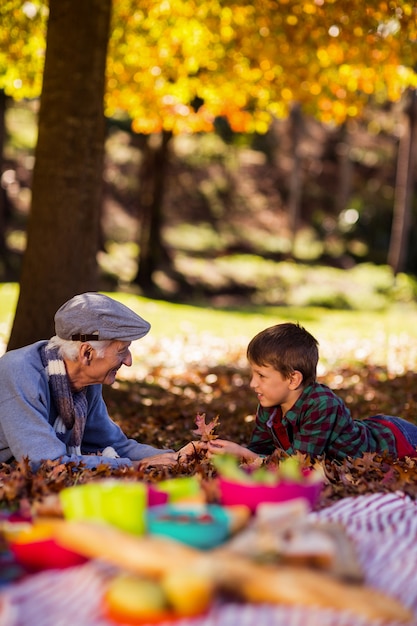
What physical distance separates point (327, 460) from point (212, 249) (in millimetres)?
26400

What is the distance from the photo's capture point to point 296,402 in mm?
4969

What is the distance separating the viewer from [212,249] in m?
31.1

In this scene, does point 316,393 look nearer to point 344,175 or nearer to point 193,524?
point 193,524

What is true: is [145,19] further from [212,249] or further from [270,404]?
[212,249]

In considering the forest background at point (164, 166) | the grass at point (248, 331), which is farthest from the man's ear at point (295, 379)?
the grass at point (248, 331)

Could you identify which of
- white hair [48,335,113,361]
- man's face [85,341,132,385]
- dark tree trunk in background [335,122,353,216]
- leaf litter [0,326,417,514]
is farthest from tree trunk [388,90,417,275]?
white hair [48,335,113,361]

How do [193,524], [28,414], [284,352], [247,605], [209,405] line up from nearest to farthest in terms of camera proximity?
1. [247,605]
2. [193,524]
3. [28,414]
4. [284,352]
5. [209,405]

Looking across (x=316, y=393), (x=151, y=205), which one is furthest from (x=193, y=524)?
(x=151, y=205)

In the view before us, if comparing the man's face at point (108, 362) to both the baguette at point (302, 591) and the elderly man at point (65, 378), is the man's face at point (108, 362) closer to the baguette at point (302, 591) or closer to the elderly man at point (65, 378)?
the elderly man at point (65, 378)

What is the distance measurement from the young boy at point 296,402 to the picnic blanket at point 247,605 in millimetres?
1551

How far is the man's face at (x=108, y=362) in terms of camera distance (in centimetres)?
466

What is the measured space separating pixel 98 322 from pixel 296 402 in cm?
126

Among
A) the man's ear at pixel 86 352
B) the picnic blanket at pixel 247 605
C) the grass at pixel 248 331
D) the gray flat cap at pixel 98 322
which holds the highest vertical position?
the gray flat cap at pixel 98 322

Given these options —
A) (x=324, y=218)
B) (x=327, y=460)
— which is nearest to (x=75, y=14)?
(x=327, y=460)
